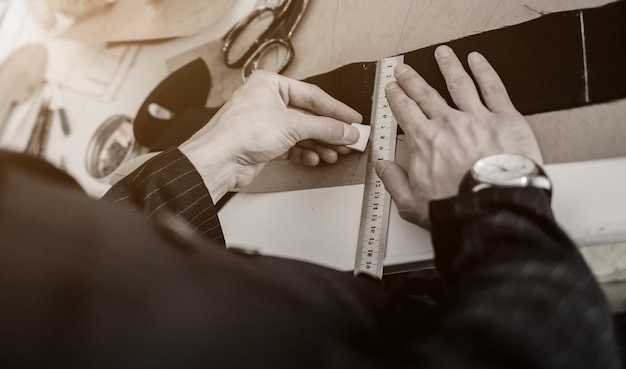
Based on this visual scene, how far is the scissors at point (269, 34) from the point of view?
91 centimetres

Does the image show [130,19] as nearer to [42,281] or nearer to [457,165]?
[457,165]

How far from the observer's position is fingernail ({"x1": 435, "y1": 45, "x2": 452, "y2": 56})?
0.73 m

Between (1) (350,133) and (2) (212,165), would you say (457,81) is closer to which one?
(1) (350,133)

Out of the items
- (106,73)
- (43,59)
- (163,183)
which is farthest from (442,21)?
(43,59)

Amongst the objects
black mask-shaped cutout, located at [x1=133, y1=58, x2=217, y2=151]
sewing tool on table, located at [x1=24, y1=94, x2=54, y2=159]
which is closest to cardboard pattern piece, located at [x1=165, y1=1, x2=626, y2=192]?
black mask-shaped cutout, located at [x1=133, y1=58, x2=217, y2=151]

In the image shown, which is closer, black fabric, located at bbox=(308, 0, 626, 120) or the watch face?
the watch face

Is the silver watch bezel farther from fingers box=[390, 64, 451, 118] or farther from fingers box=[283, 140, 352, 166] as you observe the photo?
fingers box=[283, 140, 352, 166]

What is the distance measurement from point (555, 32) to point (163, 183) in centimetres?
54

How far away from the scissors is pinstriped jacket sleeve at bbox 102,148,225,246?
10.0 inches

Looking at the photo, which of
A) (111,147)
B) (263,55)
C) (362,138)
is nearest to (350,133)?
(362,138)

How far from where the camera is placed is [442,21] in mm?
770

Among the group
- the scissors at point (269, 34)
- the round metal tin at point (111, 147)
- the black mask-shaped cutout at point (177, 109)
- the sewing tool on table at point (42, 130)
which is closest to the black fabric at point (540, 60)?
the scissors at point (269, 34)

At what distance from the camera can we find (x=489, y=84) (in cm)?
68

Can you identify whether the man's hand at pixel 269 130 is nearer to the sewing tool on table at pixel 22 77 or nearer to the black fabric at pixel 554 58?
the black fabric at pixel 554 58
